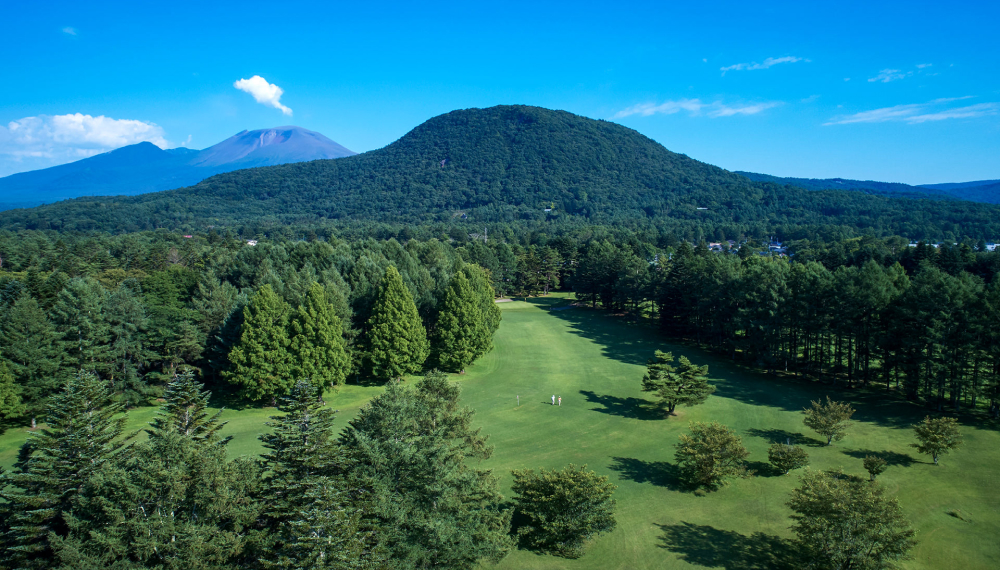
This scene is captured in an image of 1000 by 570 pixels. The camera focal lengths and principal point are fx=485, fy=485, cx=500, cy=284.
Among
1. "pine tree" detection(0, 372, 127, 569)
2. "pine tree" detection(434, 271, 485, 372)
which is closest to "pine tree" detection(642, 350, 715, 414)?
"pine tree" detection(434, 271, 485, 372)

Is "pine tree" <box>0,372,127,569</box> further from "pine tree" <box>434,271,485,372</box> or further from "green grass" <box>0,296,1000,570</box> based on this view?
"pine tree" <box>434,271,485,372</box>

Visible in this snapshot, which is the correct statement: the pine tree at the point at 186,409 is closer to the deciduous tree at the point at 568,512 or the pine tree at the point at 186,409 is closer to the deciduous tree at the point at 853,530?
the deciduous tree at the point at 568,512

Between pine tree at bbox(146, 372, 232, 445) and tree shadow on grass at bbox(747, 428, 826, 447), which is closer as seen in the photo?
pine tree at bbox(146, 372, 232, 445)

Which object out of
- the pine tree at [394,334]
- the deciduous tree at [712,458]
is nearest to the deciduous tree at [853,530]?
the deciduous tree at [712,458]

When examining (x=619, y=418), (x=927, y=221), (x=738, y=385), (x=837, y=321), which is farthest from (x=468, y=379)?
(x=927, y=221)

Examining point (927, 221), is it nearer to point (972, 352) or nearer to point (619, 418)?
point (972, 352)

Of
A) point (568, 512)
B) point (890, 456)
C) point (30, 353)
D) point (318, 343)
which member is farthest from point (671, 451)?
point (30, 353)
